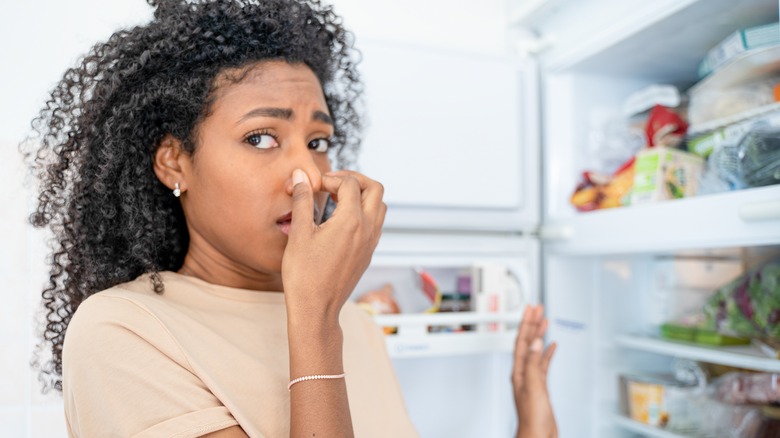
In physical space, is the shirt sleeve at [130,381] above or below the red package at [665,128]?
below

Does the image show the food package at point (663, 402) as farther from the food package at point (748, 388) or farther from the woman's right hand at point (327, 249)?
the woman's right hand at point (327, 249)

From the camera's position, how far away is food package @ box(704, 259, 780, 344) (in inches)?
45.8

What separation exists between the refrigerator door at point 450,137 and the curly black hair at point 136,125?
341 millimetres

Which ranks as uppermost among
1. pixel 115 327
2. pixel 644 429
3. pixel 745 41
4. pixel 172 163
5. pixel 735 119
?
pixel 745 41

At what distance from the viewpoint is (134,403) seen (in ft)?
2.36

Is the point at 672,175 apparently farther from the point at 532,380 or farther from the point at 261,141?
the point at 261,141

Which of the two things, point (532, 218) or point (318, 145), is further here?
point (532, 218)

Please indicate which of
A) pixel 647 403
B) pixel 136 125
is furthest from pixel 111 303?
pixel 647 403

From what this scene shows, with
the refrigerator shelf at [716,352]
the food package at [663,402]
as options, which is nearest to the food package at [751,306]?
the refrigerator shelf at [716,352]

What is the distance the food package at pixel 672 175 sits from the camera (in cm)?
122

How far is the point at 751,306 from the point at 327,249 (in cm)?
84

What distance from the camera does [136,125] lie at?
93 centimetres

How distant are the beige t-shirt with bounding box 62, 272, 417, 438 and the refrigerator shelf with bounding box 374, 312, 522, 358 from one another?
29 cm

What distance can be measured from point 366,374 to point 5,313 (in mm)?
657
